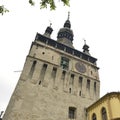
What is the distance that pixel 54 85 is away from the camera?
21.9 m

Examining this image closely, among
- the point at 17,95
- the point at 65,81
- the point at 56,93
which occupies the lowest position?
the point at 17,95

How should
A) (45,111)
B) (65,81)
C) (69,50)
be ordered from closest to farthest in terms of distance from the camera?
1. (45,111)
2. (65,81)
3. (69,50)

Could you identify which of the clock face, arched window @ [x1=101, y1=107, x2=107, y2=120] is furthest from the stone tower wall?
arched window @ [x1=101, y1=107, x2=107, y2=120]

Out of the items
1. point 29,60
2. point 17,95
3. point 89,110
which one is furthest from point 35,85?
point 89,110

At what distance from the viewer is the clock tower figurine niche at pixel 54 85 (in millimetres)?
18422

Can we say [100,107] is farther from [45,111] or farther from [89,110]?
[45,111]

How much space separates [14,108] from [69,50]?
14.6 m

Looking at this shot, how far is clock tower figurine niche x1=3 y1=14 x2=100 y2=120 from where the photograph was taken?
60.4 ft

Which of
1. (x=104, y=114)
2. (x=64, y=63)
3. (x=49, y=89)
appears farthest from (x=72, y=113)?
(x=64, y=63)

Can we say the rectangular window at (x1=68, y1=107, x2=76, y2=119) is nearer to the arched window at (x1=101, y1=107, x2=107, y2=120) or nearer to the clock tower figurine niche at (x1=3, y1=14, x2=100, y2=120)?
the clock tower figurine niche at (x1=3, y1=14, x2=100, y2=120)

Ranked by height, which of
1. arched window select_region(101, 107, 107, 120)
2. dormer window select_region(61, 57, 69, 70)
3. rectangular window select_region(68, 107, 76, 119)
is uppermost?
dormer window select_region(61, 57, 69, 70)

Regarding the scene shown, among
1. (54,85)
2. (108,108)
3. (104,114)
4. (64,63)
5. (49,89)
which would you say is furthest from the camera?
(64,63)

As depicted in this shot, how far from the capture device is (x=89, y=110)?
19.8 metres

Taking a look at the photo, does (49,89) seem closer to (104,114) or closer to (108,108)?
(104,114)
